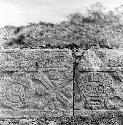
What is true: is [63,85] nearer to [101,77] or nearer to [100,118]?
[101,77]

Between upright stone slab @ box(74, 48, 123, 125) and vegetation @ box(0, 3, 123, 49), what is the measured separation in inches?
7.4

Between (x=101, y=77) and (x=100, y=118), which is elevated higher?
(x=101, y=77)

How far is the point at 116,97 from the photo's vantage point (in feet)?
14.0

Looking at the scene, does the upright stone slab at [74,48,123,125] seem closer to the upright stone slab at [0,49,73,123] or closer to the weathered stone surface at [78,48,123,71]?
the weathered stone surface at [78,48,123,71]

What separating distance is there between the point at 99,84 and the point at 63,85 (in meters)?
0.54

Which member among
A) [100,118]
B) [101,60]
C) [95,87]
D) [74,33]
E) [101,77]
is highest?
[74,33]

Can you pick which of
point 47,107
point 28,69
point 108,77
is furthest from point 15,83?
point 108,77

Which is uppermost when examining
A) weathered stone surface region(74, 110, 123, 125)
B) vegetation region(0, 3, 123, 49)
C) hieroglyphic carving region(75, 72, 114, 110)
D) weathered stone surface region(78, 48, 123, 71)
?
vegetation region(0, 3, 123, 49)

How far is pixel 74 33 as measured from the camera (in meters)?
4.49

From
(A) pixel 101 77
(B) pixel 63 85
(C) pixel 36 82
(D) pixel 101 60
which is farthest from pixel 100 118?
(C) pixel 36 82

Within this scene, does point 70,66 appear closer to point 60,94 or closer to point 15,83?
point 60,94

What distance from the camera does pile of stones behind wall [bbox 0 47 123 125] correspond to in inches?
167

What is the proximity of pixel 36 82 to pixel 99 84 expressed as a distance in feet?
3.10

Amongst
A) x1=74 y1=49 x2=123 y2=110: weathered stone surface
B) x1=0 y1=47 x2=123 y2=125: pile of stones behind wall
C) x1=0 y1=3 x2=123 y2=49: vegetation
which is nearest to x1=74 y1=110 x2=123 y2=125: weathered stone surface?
x1=0 y1=47 x2=123 y2=125: pile of stones behind wall
